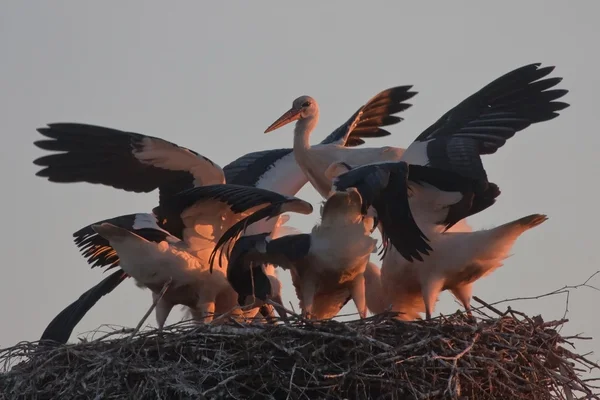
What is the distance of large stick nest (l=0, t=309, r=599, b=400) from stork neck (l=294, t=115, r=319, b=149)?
2.95 metres

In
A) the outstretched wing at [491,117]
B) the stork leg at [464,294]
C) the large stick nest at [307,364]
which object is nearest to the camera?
the large stick nest at [307,364]

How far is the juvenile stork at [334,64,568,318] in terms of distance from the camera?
9305 mm

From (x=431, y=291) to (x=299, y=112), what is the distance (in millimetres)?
2217

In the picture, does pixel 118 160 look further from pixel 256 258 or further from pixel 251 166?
pixel 251 166

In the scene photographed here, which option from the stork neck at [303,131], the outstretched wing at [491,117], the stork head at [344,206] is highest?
the stork neck at [303,131]

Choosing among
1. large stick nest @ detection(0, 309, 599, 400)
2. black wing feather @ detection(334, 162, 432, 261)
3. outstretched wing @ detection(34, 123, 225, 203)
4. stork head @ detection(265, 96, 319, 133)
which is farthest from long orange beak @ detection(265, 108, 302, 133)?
large stick nest @ detection(0, 309, 599, 400)

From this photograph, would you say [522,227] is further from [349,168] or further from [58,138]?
[58,138]

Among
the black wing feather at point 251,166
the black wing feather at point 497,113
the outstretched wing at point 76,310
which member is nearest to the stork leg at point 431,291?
the black wing feather at point 497,113

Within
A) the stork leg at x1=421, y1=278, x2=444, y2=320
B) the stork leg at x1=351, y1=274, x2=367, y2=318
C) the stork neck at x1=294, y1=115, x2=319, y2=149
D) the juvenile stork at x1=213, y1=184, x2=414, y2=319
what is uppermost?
the stork neck at x1=294, y1=115, x2=319, y2=149

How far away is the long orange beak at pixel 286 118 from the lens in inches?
449

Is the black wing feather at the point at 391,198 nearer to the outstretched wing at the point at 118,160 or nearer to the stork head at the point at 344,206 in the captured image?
the stork head at the point at 344,206

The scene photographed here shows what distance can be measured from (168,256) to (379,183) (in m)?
1.82

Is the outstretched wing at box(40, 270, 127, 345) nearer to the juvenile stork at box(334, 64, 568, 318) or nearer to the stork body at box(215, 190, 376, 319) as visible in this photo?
the stork body at box(215, 190, 376, 319)

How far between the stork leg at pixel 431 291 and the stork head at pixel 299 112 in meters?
2.11
